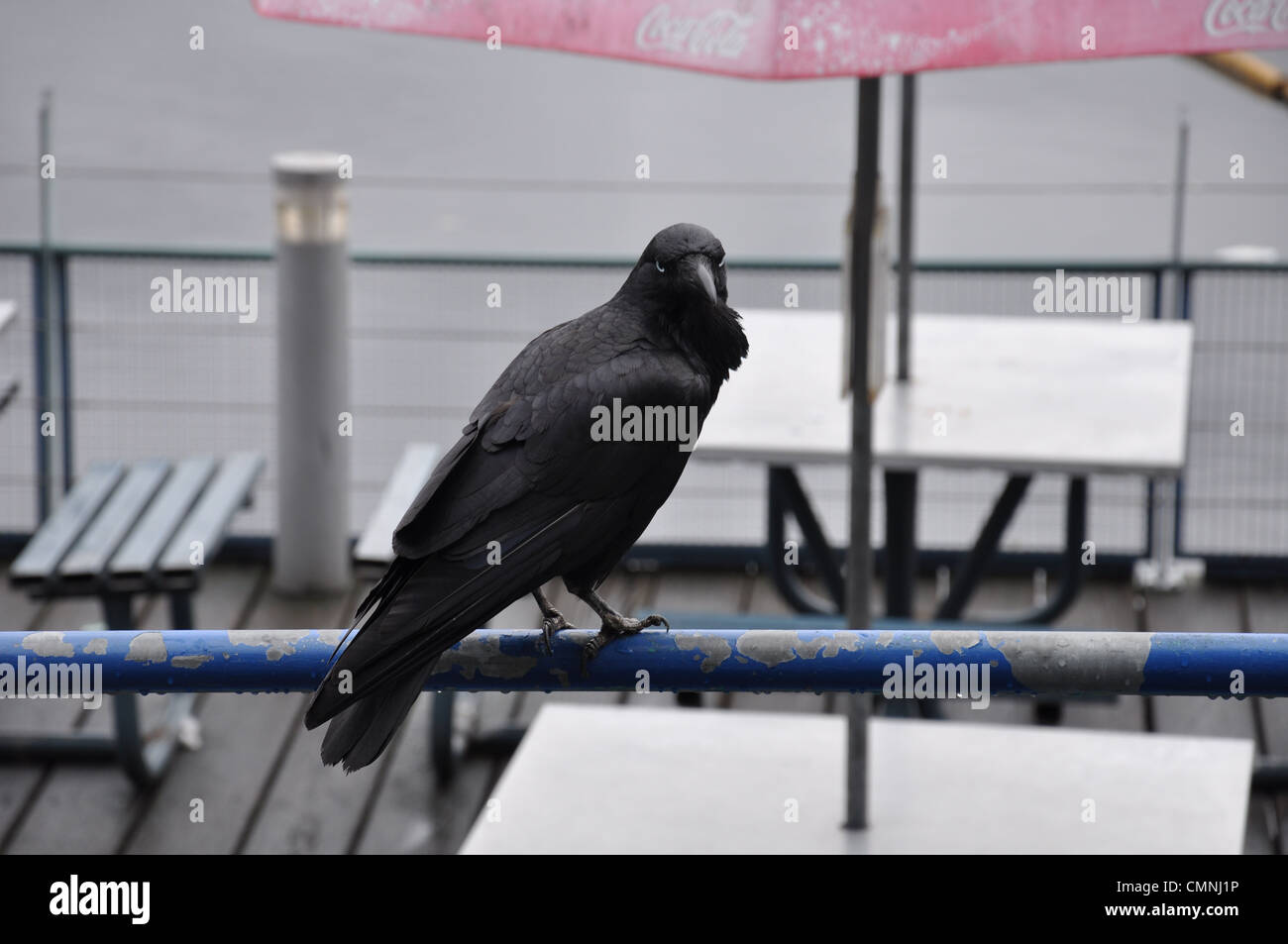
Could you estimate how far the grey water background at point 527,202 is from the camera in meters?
5.75

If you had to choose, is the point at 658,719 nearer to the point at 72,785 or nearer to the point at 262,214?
the point at 72,785

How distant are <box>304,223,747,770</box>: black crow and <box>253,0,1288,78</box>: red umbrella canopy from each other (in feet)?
0.77

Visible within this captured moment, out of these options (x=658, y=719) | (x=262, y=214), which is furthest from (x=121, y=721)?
(x=262, y=214)

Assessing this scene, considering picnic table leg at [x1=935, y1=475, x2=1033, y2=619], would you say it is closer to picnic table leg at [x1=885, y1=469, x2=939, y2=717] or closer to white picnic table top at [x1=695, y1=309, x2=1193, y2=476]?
picnic table leg at [x1=885, y1=469, x2=939, y2=717]

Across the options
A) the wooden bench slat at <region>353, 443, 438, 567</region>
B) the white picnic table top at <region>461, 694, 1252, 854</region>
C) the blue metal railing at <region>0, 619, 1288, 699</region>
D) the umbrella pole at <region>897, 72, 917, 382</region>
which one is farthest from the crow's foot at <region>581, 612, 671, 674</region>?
the umbrella pole at <region>897, 72, 917, 382</region>

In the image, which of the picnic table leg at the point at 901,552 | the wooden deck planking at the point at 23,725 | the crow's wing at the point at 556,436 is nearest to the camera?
the crow's wing at the point at 556,436

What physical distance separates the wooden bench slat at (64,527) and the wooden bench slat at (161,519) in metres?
0.13

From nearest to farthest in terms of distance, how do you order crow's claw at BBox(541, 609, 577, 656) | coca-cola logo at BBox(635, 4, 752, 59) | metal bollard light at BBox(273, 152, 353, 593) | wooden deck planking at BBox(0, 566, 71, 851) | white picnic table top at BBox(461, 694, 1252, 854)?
crow's claw at BBox(541, 609, 577, 656) → coca-cola logo at BBox(635, 4, 752, 59) → white picnic table top at BBox(461, 694, 1252, 854) → wooden deck planking at BBox(0, 566, 71, 851) → metal bollard light at BBox(273, 152, 353, 593)

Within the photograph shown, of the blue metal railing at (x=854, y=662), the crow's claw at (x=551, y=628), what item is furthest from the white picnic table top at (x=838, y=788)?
the blue metal railing at (x=854, y=662)

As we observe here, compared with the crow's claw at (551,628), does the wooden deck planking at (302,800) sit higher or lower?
lower

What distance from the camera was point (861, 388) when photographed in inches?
109

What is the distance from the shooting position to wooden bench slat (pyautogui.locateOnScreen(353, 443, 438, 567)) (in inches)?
167

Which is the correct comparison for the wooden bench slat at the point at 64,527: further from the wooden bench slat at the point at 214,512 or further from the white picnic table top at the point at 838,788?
the white picnic table top at the point at 838,788

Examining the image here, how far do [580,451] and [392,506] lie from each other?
2415 millimetres
